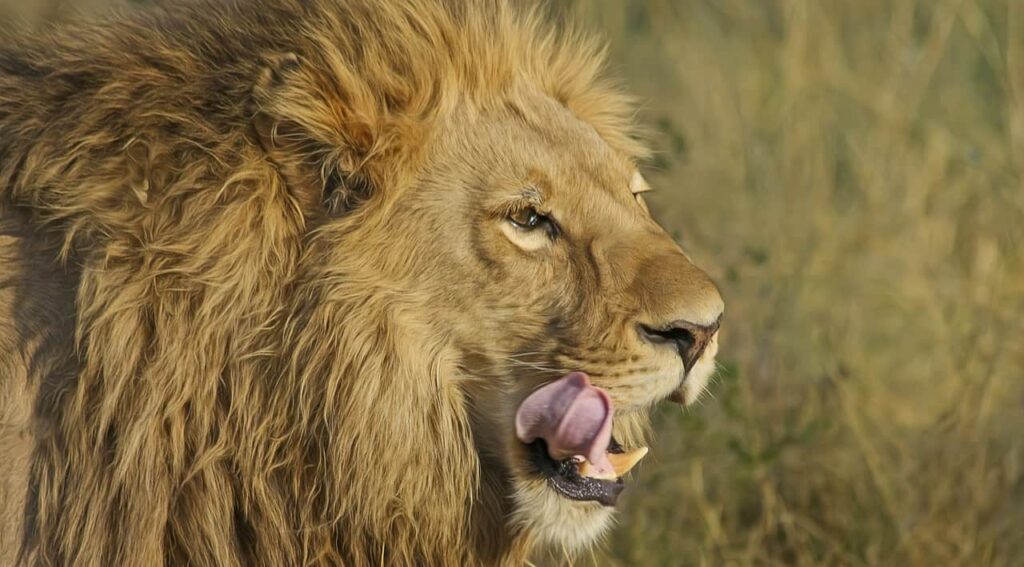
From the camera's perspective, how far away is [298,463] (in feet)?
9.53

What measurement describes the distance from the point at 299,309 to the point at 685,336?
72cm

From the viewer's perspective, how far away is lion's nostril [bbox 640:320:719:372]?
2.89 m

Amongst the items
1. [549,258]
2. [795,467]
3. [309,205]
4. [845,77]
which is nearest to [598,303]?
[549,258]

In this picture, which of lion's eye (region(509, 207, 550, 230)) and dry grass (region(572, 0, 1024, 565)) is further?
dry grass (region(572, 0, 1024, 565))

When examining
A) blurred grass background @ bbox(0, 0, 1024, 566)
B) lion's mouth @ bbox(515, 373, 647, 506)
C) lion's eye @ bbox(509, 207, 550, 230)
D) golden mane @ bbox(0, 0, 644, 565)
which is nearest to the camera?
golden mane @ bbox(0, 0, 644, 565)

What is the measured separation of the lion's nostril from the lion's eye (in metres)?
0.30

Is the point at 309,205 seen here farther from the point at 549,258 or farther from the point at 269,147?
the point at 549,258

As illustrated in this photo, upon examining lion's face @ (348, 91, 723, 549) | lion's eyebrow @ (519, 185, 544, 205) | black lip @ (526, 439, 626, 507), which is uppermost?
lion's eyebrow @ (519, 185, 544, 205)

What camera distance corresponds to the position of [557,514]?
9.73 feet

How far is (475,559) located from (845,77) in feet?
11.6

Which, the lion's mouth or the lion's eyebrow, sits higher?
the lion's eyebrow

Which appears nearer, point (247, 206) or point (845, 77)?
point (247, 206)

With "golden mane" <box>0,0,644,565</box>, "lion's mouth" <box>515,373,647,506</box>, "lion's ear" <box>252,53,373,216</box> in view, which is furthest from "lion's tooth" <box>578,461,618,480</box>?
"lion's ear" <box>252,53,373,216</box>

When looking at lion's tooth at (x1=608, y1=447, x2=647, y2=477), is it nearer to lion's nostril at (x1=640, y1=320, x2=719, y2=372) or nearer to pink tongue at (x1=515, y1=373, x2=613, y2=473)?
pink tongue at (x1=515, y1=373, x2=613, y2=473)
